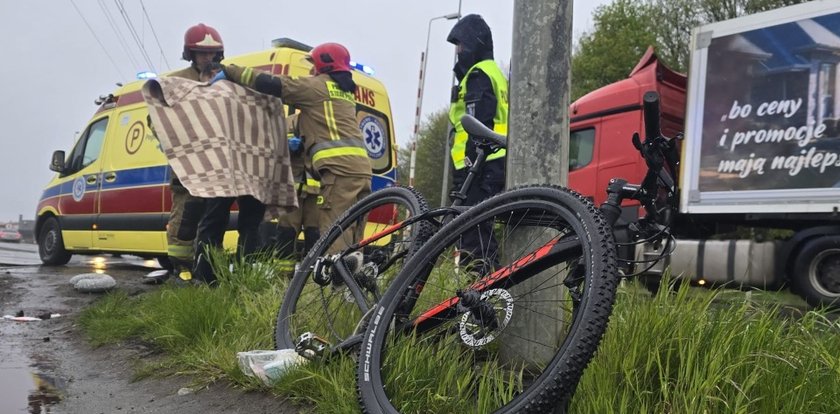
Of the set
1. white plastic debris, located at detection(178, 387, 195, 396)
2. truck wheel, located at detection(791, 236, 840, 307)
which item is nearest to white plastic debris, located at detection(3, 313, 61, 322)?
white plastic debris, located at detection(178, 387, 195, 396)

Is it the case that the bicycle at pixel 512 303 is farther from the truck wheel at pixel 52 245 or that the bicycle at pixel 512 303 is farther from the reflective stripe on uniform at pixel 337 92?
the truck wheel at pixel 52 245

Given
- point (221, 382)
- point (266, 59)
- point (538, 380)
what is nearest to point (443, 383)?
point (538, 380)

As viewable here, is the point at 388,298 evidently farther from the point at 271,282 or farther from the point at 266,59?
A: the point at 266,59

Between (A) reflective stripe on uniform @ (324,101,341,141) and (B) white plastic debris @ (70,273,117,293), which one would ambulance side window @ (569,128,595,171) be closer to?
(A) reflective stripe on uniform @ (324,101,341,141)

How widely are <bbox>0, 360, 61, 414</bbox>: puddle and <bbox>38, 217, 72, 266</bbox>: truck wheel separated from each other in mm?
6076

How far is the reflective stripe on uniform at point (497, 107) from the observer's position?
4.61 meters

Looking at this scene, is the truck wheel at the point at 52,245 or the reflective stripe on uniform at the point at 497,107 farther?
the truck wheel at the point at 52,245

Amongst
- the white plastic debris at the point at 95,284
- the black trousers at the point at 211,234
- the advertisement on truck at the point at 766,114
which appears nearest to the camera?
the black trousers at the point at 211,234

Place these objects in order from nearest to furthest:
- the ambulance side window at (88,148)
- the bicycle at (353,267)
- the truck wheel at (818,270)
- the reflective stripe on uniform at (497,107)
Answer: the bicycle at (353,267), the reflective stripe on uniform at (497,107), the truck wheel at (818,270), the ambulance side window at (88,148)

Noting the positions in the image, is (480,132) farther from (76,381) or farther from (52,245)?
(52,245)

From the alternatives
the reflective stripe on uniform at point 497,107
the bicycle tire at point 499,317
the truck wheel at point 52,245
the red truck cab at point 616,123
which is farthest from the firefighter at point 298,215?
the truck wheel at point 52,245

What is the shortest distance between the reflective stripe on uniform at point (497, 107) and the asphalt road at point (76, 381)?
2.22 meters

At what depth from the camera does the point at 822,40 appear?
6918 millimetres

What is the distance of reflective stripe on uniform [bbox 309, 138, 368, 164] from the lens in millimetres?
5156
